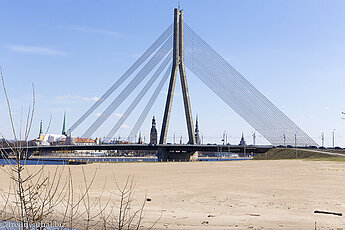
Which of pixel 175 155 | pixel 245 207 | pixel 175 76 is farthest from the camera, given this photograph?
pixel 175 155

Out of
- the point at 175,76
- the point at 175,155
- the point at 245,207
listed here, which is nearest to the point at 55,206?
the point at 245,207

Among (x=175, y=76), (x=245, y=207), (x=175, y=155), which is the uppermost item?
(x=175, y=76)

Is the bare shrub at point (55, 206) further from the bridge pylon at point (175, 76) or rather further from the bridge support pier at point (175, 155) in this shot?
the bridge support pier at point (175, 155)

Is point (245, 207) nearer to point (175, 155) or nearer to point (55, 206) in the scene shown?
point (55, 206)

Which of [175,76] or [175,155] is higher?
[175,76]

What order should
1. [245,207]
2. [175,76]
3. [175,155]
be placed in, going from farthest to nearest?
[175,155], [175,76], [245,207]

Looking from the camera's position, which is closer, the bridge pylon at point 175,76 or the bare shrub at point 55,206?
the bare shrub at point 55,206

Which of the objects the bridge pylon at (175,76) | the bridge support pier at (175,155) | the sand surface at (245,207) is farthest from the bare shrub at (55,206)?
the bridge support pier at (175,155)

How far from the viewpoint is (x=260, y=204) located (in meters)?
16.2

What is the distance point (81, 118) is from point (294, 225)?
78.9 metres

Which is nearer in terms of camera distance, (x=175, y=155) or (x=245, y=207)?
(x=245, y=207)

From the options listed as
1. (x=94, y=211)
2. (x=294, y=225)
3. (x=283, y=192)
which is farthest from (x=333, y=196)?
(x=94, y=211)

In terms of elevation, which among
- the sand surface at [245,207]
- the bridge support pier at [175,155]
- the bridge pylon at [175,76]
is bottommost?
the bridge support pier at [175,155]

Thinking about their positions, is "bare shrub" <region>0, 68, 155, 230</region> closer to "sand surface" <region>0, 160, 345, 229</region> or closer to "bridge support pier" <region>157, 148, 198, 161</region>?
"sand surface" <region>0, 160, 345, 229</region>
